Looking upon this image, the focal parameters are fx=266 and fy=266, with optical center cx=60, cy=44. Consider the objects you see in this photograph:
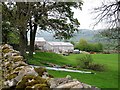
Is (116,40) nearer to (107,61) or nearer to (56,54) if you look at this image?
(107,61)

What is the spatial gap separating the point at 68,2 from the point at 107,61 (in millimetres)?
2341

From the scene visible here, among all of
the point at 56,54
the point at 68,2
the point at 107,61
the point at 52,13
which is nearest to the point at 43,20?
the point at 52,13

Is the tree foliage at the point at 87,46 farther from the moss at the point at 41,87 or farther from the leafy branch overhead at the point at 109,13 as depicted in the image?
the moss at the point at 41,87

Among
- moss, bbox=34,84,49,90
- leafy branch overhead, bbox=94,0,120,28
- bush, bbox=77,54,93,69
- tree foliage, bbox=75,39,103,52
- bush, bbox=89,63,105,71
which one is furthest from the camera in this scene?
tree foliage, bbox=75,39,103,52

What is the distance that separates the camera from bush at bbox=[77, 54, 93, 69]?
7.99 meters

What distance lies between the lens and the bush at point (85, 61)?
799 centimetres

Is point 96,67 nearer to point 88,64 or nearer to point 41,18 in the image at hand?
point 88,64

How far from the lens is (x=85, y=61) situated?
8117mm

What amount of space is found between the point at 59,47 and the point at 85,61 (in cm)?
253

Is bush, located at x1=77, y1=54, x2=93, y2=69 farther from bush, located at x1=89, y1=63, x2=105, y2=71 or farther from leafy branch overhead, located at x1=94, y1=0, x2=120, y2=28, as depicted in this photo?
leafy branch overhead, located at x1=94, y1=0, x2=120, y2=28

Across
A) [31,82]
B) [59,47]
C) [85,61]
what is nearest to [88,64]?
[85,61]

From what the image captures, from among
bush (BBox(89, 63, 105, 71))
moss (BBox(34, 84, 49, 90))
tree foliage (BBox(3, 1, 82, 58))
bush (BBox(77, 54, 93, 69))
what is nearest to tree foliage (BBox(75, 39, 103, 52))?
tree foliage (BBox(3, 1, 82, 58))

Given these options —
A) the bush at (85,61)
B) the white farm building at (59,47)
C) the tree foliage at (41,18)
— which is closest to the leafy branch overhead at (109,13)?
the bush at (85,61)

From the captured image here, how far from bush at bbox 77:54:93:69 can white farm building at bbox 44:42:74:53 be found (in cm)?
193
